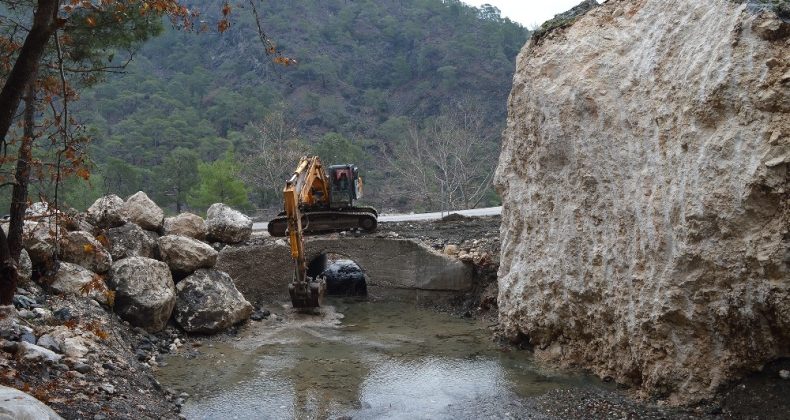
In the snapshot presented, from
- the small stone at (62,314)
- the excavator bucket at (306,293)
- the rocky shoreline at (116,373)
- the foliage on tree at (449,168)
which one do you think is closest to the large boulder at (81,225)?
the rocky shoreline at (116,373)

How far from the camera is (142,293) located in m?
9.75

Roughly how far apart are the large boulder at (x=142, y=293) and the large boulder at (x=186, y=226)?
9.45ft

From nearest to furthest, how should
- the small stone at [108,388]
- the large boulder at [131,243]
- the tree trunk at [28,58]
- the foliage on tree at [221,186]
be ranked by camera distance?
the tree trunk at [28,58] → the small stone at [108,388] → the large boulder at [131,243] → the foliage on tree at [221,186]

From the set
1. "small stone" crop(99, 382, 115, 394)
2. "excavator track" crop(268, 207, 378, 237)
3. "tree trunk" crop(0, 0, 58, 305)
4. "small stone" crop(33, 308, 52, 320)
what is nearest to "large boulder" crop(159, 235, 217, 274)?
"small stone" crop(33, 308, 52, 320)

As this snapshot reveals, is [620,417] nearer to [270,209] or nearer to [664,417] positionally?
[664,417]

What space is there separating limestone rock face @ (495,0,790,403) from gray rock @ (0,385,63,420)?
17.4 feet

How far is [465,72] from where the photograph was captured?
170 feet

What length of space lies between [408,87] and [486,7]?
14662mm

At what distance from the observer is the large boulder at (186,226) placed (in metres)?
13.0

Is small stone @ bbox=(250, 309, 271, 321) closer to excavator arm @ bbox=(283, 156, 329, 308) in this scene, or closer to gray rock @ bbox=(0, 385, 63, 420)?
excavator arm @ bbox=(283, 156, 329, 308)

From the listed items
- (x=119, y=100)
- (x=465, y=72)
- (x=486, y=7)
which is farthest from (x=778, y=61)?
(x=486, y=7)

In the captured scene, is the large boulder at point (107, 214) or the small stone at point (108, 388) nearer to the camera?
the small stone at point (108, 388)

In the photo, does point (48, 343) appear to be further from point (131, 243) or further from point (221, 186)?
point (221, 186)

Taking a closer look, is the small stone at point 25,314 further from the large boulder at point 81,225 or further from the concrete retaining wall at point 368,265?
the concrete retaining wall at point 368,265
